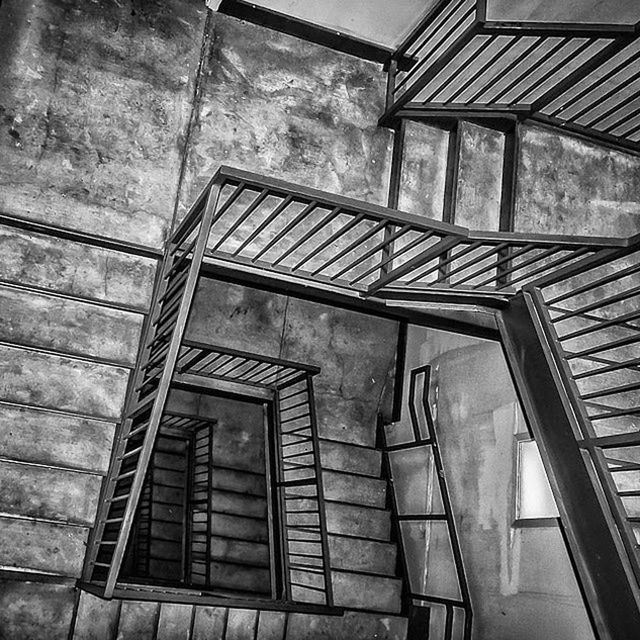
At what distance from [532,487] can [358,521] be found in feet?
4.70

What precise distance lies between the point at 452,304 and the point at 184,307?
1.34 meters

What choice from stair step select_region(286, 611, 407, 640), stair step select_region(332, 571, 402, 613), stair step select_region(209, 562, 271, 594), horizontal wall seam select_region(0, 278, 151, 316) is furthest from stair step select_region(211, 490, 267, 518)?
horizontal wall seam select_region(0, 278, 151, 316)

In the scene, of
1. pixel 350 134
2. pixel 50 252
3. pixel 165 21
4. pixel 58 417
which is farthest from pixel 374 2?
pixel 58 417

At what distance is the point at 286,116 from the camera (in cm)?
341

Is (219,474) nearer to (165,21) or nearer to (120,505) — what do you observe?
(120,505)

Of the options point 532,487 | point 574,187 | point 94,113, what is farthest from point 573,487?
point 94,113

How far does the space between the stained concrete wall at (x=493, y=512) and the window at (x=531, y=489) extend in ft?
0.15

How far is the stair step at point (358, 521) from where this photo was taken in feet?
15.5

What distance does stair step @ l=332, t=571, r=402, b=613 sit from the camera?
4438mm

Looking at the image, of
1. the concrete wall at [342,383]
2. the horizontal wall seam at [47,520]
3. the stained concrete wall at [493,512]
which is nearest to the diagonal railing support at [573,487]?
the stained concrete wall at [493,512]

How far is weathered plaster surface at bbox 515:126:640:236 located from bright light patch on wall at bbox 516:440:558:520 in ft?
3.94

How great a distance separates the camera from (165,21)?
129 inches

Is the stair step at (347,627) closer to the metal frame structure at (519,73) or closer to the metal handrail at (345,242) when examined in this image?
the metal handrail at (345,242)

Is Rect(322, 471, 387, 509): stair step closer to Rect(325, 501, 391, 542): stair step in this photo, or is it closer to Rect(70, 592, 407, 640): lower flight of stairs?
Rect(325, 501, 391, 542): stair step
